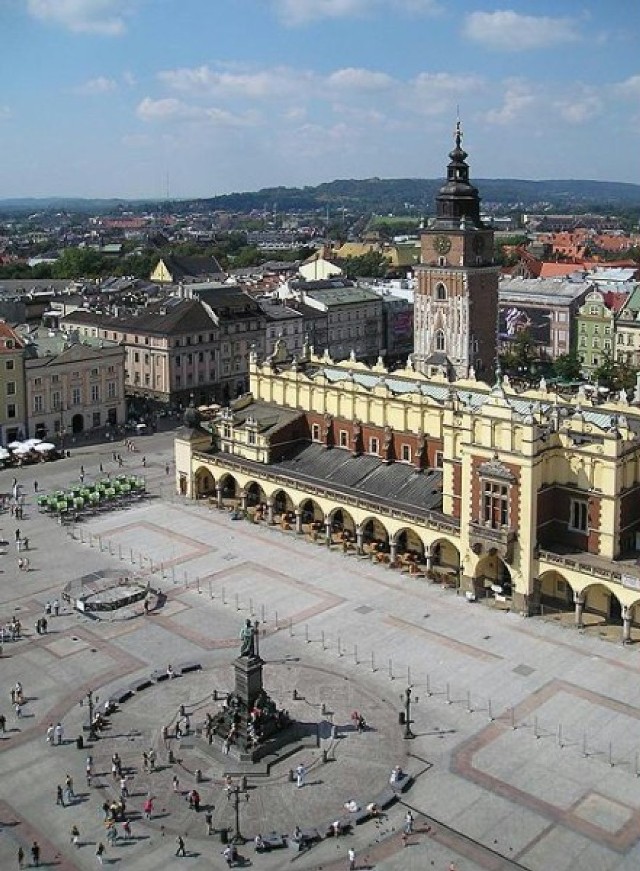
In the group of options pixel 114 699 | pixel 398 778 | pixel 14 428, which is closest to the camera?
pixel 398 778

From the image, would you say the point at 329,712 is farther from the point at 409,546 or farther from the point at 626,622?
the point at 409,546

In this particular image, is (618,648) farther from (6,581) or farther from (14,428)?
(14,428)

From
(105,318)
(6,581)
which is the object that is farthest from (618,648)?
(105,318)

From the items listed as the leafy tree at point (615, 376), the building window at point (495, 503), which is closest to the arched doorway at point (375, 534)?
the building window at point (495, 503)

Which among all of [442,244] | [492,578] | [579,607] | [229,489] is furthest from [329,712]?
[442,244]

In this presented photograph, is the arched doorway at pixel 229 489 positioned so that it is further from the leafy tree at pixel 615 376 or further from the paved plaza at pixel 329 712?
the leafy tree at pixel 615 376
